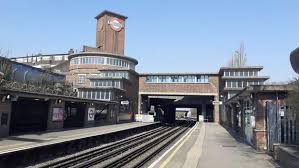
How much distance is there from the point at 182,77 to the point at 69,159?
61.3m

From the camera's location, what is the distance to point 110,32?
104438mm

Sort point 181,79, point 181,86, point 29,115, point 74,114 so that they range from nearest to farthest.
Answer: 1. point 29,115
2. point 74,114
3. point 181,86
4. point 181,79

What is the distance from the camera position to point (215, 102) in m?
72.7

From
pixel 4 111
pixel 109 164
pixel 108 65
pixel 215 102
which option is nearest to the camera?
→ pixel 109 164

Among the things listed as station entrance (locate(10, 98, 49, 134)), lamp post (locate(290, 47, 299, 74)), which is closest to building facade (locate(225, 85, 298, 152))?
lamp post (locate(290, 47, 299, 74))

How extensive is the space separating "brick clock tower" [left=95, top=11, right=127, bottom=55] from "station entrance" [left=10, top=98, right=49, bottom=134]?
72365mm

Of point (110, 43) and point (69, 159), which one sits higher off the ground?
point (110, 43)

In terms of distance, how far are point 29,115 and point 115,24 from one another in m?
79.1

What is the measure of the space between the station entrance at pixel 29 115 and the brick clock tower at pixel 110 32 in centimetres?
7236

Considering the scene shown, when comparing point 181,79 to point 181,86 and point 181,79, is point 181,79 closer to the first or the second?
point 181,79

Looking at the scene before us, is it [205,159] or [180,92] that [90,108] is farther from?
[180,92]

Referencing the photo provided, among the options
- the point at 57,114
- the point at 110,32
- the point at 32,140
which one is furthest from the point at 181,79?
the point at 32,140

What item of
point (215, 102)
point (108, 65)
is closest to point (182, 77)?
point (215, 102)

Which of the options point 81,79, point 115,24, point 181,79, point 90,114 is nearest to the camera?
point 90,114
